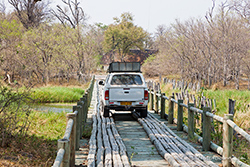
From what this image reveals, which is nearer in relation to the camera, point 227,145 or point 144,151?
point 227,145

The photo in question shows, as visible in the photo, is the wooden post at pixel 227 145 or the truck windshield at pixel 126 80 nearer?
the wooden post at pixel 227 145

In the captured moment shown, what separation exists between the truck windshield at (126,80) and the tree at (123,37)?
53820mm

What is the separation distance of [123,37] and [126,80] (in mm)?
54789

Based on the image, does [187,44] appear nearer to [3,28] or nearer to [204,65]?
[204,65]

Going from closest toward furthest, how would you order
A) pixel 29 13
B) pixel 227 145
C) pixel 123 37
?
1. pixel 227 145
2. pixel 29 13
3. pixel 123 37

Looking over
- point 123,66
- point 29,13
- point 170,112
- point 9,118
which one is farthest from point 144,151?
point 29,13

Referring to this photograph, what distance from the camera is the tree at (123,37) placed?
6431cm

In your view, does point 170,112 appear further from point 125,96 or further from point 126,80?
point 126,80

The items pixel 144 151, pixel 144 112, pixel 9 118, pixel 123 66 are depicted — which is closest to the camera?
pixel 144 151

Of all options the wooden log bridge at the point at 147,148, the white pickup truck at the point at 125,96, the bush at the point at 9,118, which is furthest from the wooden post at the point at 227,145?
the white pickup truck at the point at 125,96

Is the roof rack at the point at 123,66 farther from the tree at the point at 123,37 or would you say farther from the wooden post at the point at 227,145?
the tree at the point at 123,37

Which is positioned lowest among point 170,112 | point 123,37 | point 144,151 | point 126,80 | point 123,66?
point 144,151

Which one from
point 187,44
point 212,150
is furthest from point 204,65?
point 212,150

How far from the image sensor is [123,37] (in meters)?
64.8
